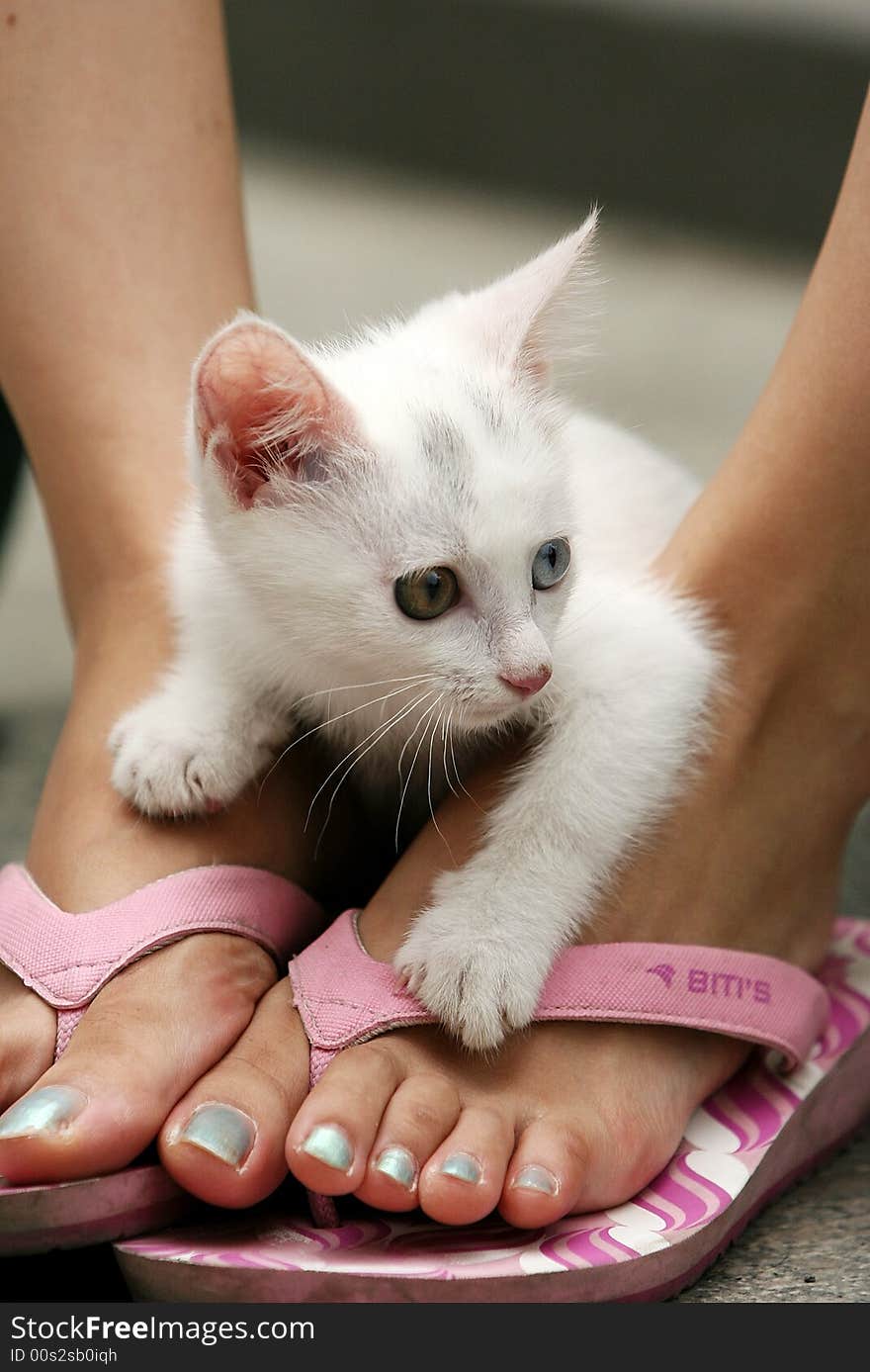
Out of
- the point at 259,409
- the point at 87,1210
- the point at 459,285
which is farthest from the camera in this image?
the point at 459,285

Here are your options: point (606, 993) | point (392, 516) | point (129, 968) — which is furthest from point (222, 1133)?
point (392, 516)

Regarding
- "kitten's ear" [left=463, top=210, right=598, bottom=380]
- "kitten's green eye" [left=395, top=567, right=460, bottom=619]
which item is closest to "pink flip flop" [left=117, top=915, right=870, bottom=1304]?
"kitten's green eye" [left=395, top=567, right=460, bottom=619]

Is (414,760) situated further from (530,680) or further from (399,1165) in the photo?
(399,1165)

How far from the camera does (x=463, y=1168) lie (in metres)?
0.88

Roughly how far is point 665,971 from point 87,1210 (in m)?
0.42

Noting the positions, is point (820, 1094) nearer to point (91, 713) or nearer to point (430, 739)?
point (430, 739)

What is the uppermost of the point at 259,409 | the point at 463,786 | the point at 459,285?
the point at 259,409

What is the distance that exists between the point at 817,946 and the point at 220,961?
494 millimetres

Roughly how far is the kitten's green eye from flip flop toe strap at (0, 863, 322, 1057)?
0.27 metres

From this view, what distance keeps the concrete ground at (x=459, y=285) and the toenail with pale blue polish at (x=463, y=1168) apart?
1172 millimetres

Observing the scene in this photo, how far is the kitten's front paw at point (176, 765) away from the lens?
107 centimetres

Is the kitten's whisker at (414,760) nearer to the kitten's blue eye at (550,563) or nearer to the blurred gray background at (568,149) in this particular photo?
the kitten's blue eye at (550,563)

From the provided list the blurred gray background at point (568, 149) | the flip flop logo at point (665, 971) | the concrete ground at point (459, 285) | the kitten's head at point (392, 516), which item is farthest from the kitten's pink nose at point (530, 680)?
the blurred gray background at point (568, 149)

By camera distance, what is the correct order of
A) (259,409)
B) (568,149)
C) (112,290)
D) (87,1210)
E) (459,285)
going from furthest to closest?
(568,149) < (459,285) < (112,290) < (259,409) < (87,1210)
